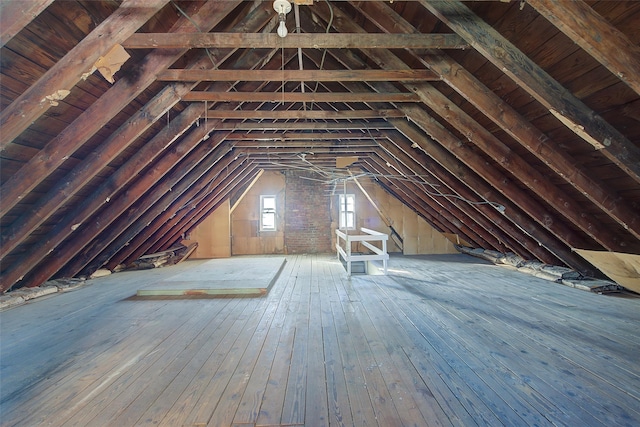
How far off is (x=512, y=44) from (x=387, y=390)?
8.34 ft

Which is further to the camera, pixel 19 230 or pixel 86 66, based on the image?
pixel 19 230

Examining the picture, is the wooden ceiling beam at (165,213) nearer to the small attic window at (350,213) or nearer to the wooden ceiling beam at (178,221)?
the wooden ceiling beam at (178,221)

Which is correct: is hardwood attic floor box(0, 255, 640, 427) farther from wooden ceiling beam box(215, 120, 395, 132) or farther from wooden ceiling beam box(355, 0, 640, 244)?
wooden ceiling beam box(215, 120, 395, 132)

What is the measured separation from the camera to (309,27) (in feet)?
9.99

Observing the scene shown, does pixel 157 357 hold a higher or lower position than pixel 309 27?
lower

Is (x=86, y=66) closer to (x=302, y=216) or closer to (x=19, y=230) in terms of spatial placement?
(x=19, y=230)

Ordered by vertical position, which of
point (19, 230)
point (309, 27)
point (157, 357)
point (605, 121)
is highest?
point (309, 27)

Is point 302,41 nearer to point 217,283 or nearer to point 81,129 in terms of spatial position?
point 81,129

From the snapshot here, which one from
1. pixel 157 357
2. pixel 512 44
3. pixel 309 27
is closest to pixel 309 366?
pixel 157 357

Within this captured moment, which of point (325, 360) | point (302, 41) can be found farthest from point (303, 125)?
point (325, 360)

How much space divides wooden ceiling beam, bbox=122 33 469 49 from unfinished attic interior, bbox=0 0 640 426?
0.05 feet

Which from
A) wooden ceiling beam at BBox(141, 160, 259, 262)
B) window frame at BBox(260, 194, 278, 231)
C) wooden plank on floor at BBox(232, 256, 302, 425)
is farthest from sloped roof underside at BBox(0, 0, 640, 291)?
window frame at BBox(260, 194, 278, 231)

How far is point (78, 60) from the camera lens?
6.05 ft

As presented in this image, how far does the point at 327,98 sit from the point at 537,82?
73.6 inches
